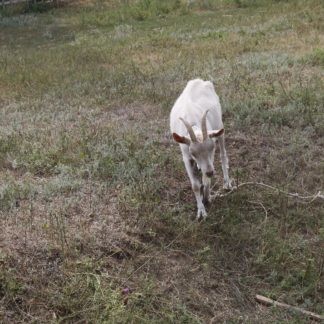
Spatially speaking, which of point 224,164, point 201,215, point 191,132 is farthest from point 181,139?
point 224,164

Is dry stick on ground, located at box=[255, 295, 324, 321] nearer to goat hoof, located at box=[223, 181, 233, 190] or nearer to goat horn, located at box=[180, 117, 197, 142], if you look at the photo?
goat horn, located at box=[180, 117, 197, 142]

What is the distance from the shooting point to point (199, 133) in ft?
20.5

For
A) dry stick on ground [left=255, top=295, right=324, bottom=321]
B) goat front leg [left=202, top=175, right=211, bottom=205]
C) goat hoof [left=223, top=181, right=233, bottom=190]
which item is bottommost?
dry stick on ground [left=255, top=295, right=324, bottom=321]

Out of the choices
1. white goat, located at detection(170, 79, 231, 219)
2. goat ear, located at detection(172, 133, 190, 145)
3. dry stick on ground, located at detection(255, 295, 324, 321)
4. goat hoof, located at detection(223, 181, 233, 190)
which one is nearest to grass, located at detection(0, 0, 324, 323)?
dry stick on ground, located at detection(255, 295, 324, 321)

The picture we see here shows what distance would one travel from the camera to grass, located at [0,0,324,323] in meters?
5.51

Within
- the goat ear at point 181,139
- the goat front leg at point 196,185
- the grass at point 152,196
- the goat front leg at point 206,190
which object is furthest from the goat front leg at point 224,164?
the goat ear at point 181,139

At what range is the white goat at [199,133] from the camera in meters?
6.17

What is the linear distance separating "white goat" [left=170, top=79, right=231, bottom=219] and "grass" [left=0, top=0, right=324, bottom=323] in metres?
0.35

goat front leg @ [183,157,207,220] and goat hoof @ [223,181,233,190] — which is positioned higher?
goat front leg @ [183,157,207,220]

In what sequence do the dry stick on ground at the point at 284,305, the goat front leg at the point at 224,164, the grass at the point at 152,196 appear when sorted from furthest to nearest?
the goat front leg at the point at 224,164 → the grass at the point at 152,196 → the dry stick on ground at the point at 284,305

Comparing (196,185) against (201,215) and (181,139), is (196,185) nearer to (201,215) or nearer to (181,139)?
(201,215)

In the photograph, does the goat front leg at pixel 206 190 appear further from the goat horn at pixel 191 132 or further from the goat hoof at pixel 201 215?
the goat horn at pixel 191 132

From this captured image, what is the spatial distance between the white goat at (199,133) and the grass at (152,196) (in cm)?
35

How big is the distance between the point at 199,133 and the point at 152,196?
1.23 metres
